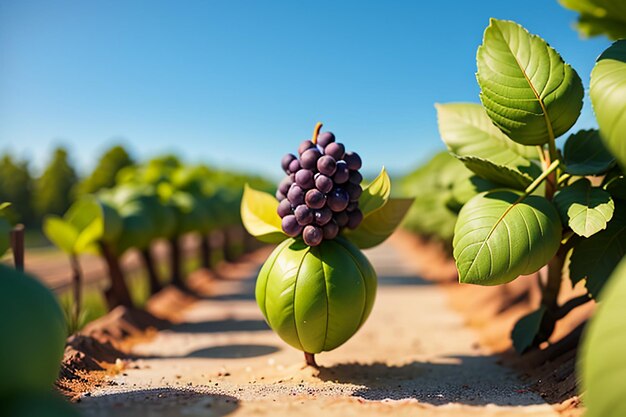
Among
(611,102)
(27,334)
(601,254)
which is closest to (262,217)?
(27,334)

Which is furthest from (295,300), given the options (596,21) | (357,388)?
(596,21)

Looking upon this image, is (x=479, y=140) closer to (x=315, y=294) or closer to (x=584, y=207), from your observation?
(x=584, y=207)

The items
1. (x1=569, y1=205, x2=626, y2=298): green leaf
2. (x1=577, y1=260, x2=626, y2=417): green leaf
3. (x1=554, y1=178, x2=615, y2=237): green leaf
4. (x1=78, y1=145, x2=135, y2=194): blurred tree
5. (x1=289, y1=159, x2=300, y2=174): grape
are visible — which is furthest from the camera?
(x1=78, y1=145, x2=135, y2=194): blurred tree

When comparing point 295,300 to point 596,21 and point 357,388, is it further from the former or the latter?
point 596,21

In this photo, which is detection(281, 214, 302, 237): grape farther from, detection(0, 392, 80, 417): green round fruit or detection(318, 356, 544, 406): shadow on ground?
detection(0, 392, 80, 417): green round fruit

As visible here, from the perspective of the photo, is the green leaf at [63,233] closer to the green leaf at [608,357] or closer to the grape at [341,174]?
the grape at [341,174]

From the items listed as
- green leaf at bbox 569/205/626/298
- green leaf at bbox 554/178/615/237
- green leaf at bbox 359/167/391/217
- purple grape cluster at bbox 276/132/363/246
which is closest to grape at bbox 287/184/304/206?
purple grape cluster at bbox 276/132/363/246
